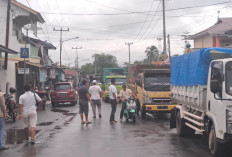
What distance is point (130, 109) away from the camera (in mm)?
15031

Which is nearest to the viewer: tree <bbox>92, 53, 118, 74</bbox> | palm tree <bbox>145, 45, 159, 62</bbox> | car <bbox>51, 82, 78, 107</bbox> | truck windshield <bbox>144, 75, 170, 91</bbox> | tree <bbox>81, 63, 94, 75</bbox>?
truck windshield <bbox>144, 75, 170, 91</bbox>

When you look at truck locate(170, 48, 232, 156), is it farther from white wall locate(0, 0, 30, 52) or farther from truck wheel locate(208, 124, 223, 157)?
white wall locate(0, 0, 30, 52)

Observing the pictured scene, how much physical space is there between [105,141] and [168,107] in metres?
6.39

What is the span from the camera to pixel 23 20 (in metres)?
35.2

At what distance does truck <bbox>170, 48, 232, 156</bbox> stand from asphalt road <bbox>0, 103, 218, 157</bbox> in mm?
602

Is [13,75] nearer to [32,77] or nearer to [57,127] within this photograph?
[32,77]

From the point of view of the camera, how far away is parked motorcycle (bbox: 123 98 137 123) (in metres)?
14.9

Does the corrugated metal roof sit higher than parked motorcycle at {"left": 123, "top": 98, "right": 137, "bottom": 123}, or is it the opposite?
the corrugated metal roof

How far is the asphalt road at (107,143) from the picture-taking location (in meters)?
Answer: 8.70

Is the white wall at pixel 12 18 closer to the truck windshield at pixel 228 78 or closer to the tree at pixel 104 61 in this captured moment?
the truck windshield at pixel 228 78

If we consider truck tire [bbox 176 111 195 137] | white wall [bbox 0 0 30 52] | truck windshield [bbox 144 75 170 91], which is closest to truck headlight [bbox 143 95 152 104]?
truck windshield [bbox 144 75 170 91]

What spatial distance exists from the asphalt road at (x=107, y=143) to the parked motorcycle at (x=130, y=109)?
1.06 m

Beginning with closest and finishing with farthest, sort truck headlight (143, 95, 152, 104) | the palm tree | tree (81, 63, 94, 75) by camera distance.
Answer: truck headlight (143, 95, 152, 104)
the palm tree
tree (81, 63, 94, 75)

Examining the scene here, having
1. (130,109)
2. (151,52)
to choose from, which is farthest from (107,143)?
(151,52)
